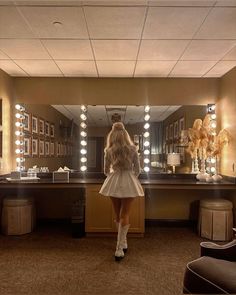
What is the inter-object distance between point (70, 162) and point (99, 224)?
1.25 m

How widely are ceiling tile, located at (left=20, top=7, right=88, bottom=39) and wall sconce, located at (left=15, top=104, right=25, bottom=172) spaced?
200 centimetres

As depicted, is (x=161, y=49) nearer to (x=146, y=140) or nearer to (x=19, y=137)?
(x=146, y=140)

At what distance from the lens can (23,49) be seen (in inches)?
138

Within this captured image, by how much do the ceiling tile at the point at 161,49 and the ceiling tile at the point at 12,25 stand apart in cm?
132

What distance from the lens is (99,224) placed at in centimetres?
406

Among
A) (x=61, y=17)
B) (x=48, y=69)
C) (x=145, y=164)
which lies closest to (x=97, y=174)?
(x=145, y=164)

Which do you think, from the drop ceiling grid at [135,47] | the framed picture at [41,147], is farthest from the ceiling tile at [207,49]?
the framed picture at [41,147]

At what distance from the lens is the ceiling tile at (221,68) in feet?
13.1

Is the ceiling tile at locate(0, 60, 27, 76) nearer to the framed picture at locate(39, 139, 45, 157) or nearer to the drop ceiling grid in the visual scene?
the drop ceiling grid

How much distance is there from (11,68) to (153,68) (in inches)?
85.7

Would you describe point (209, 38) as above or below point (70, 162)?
above

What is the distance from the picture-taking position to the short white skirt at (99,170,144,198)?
10.4 feet

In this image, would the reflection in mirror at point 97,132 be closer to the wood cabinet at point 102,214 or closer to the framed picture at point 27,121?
the framed picture at point 27,121

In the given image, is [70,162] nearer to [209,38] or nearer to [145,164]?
[145,164]
